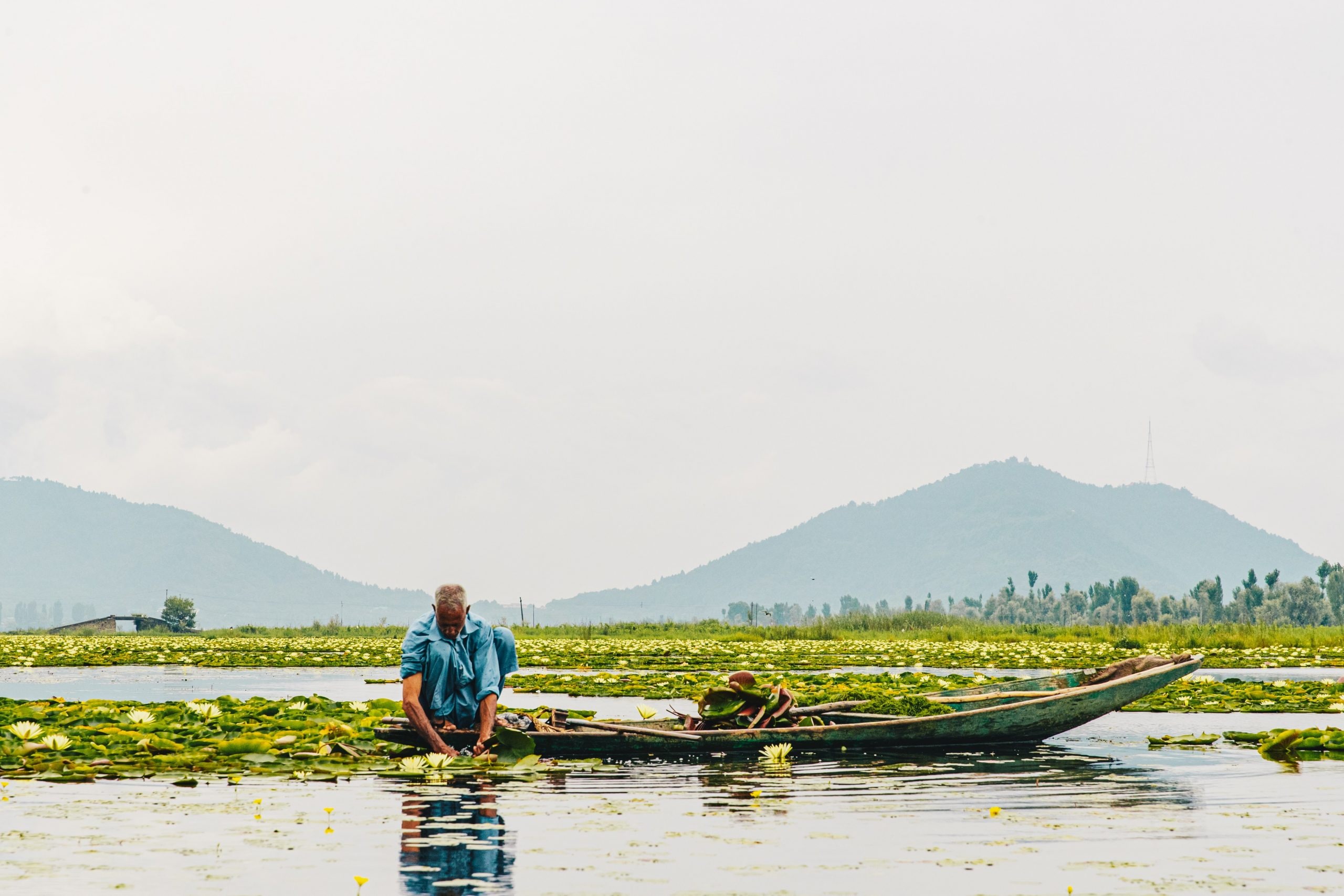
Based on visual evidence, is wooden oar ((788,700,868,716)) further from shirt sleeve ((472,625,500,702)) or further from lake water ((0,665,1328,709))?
lake water ((0,665,1328,709))

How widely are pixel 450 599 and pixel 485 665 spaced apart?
0.80 metres

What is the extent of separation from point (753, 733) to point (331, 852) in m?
5.75

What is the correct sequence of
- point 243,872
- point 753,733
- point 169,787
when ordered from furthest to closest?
point 753,733 → point 169,787 → point 243,872

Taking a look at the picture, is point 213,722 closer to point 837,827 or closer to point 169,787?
point 169,787

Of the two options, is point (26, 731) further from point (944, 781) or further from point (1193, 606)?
point (1193, 606)

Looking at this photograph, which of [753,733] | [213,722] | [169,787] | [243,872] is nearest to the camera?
[243,872]

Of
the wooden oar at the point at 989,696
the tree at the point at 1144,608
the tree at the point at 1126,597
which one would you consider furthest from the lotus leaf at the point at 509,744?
the tree at the point at 1126,597

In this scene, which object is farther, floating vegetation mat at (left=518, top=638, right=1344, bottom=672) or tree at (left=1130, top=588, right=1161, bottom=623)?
tree at (left=1130, top=588, right=1161, bottom=623)

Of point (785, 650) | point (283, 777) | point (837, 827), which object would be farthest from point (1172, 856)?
point (785, 650)

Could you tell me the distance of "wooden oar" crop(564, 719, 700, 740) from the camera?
12.5 m

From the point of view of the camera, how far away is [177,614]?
281 ft

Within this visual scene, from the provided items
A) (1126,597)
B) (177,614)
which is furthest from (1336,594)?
(177,614)

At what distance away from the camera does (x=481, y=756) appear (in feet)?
38.9

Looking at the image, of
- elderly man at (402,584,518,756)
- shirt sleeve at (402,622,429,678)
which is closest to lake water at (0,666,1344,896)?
elderly man at (402,584,518,756)
